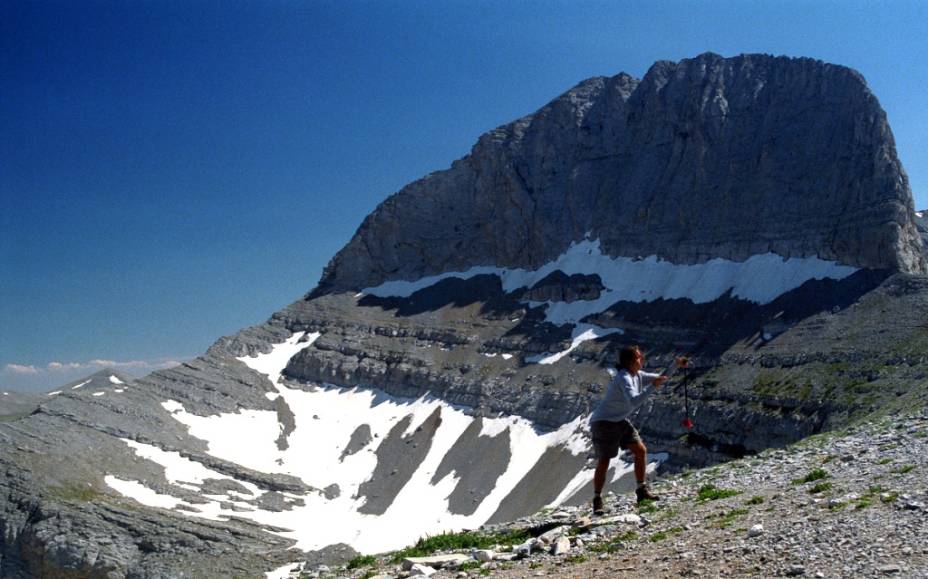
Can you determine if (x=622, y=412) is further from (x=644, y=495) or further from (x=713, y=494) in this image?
(x=713, y=494)

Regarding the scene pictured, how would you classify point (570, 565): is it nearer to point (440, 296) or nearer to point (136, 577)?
point (136, 577)

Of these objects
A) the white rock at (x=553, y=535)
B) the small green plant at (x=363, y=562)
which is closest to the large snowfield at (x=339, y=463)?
the small green plant at (x=363, y=562)

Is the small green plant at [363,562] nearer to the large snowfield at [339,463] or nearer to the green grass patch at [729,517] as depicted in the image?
the green grass patch at [729,517]

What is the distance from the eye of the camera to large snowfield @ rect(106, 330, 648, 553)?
6825 centimetres

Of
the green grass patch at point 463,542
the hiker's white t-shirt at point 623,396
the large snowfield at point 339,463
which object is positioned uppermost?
the hiker's white t-shirt at point 623,396

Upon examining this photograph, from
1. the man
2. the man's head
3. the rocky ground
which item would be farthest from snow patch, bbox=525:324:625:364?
the man's head

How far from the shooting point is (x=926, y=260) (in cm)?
7350

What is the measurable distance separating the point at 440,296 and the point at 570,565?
10574cm

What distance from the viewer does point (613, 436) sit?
44.9 feet

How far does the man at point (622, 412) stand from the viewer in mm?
13422

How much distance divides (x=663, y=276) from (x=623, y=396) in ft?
265

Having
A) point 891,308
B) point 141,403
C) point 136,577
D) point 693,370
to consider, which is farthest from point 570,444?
point 141,403

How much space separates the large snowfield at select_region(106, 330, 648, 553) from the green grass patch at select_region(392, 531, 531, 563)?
3919 centimetres

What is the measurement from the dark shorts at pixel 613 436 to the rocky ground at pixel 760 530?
1164 millimetres
